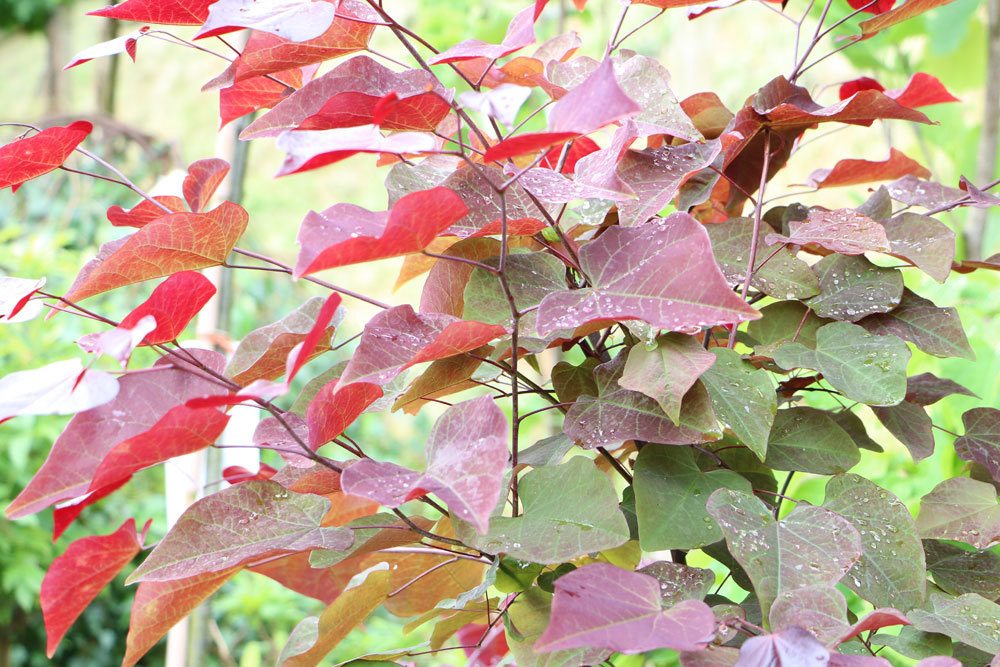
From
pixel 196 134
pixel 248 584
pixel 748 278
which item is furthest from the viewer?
pixel 196 134

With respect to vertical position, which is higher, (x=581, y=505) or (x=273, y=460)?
(x=581, y=505)

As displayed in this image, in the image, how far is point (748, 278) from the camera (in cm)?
47

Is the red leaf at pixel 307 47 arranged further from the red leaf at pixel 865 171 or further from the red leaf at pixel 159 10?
the red leaf at pixel 865 171

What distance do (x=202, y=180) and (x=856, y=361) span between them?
0.38 metres

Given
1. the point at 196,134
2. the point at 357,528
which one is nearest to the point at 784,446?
the point at 357,528

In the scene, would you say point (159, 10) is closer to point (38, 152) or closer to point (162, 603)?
point (38, 152)

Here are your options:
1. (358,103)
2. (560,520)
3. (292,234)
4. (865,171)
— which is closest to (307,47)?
(358,103)

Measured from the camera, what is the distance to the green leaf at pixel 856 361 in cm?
44

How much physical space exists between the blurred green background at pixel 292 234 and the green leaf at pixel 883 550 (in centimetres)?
26

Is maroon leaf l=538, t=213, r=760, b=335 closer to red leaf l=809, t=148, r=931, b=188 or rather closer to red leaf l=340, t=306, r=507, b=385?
red leaf l=340, t=306, r=507, b=385

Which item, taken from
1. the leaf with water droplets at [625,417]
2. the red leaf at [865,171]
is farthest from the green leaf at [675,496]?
the red leaf at [865,171]

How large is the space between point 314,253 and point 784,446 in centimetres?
28

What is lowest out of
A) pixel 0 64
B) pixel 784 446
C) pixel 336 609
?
pixel 0 64

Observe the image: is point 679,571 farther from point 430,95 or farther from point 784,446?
point 430,95
